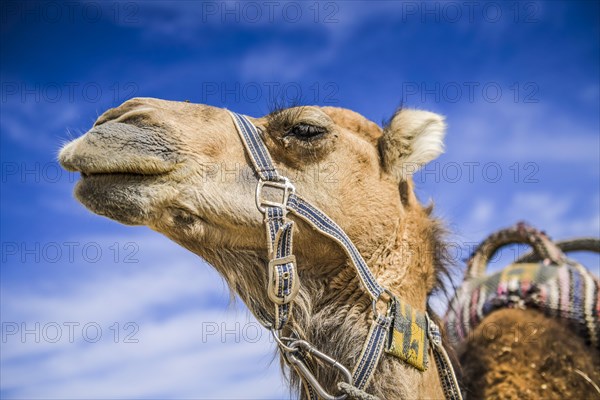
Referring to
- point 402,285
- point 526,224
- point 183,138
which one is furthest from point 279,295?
point 526,224

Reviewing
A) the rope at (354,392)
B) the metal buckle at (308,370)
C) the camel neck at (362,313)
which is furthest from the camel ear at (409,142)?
the rope at (354,392)

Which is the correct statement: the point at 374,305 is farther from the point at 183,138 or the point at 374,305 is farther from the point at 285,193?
the point at 183,138

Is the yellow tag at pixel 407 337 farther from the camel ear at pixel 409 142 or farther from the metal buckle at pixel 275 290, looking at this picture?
the camel ear at pixel 409 142

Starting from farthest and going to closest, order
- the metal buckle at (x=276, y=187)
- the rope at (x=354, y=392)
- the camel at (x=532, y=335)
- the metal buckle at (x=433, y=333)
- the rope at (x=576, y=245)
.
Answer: the rope at (x=576, y=245) → the camel at (x=532, y=335) → the metal buckle at (x=433, y=333) → the metal buckle at (x=276, y=187) → the rope at (x=354, y=392)

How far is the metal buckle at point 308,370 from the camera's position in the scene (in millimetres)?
2902

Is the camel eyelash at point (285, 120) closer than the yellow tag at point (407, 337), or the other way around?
the yellow tag at point (407, 337)

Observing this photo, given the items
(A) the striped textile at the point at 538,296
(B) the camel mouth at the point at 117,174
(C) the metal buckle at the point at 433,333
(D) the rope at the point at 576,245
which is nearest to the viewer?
(B) the camel mouth at the point at 117,174

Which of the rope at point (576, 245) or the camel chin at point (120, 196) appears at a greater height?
the rope at point (576, 245)

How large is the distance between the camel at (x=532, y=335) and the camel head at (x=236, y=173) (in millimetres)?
1077

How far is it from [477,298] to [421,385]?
2.12 m

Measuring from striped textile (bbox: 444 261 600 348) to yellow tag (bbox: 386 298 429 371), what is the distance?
139cm

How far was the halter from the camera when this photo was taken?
9.77 feet

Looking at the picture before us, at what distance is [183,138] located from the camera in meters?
3.08

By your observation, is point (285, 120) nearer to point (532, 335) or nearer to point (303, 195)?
point (303, 195)
